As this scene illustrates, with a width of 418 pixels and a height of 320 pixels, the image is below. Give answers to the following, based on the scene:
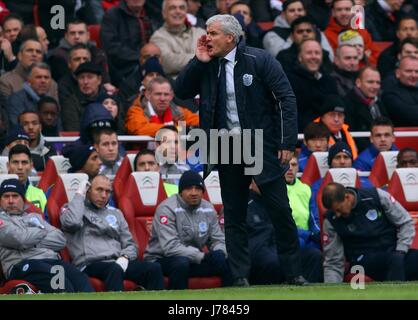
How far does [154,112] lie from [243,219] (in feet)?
15.7

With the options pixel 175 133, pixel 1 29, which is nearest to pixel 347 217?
pixel 175 133

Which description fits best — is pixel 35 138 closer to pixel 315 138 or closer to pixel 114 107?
pixel 114 107

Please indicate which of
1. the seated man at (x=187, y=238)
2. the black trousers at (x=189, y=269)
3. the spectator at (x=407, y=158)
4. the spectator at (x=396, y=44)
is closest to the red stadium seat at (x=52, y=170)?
the seated man at (x=187, y=238)

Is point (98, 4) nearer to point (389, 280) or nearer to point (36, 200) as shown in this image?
point (36, 200)

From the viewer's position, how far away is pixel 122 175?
57.1 ft

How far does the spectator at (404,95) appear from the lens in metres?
20.2

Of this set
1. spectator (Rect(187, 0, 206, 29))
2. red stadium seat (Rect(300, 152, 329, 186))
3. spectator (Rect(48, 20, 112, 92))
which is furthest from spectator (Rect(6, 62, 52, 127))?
red stadium seat (Rect(300, 152, 329, 186))

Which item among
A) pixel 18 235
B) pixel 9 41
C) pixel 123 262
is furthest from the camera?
pixel 9 41

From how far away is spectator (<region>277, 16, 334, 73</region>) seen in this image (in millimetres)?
20516

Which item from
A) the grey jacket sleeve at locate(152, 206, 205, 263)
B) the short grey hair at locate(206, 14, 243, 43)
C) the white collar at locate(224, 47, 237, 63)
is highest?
the short grey hair at locate(206, 14, 243, 43)

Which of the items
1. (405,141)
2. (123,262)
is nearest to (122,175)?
(123,262)

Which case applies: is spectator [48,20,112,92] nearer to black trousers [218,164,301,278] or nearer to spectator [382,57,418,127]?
spectator [382,57,418,127]

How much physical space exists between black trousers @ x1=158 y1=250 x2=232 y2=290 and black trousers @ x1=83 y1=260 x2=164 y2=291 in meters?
0.17

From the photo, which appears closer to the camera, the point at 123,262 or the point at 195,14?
the point at 123,262
